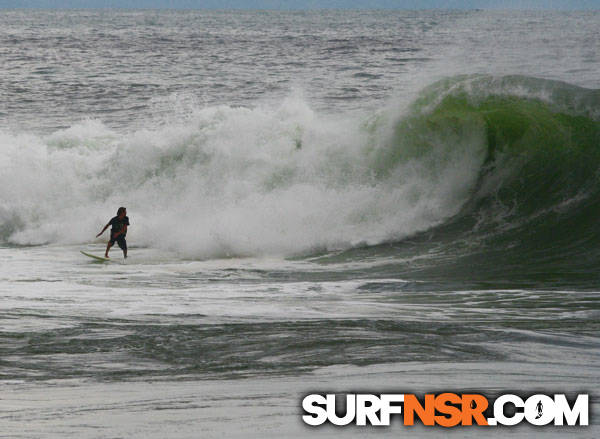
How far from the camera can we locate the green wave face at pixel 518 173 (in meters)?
9.94

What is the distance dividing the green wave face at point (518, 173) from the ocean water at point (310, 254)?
37 mm

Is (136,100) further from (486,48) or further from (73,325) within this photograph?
(73,325)

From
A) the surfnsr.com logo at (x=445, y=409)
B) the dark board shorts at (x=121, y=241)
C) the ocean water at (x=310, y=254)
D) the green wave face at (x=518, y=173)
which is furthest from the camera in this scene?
the dark board shorts at (x=121, y=241)

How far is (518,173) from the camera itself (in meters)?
12.2

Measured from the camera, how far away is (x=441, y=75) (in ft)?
48.3

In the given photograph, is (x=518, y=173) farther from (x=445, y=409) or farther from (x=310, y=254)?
(x=445, y=409)

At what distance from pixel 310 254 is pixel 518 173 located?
351 centimetres

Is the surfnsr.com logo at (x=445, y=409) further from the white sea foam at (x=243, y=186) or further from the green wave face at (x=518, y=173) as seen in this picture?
the white sea foam at (x=243, y=186)

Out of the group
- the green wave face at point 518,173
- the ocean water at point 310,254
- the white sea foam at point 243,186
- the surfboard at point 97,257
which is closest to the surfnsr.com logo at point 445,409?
the ocean water at point 310,254

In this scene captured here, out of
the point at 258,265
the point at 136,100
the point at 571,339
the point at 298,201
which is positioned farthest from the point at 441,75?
the point at 136,100

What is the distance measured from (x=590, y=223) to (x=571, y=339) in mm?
4706

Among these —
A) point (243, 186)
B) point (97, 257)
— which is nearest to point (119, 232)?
point (97, 257)

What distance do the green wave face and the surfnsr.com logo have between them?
3990 mm

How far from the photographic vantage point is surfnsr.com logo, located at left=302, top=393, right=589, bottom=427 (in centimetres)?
486
